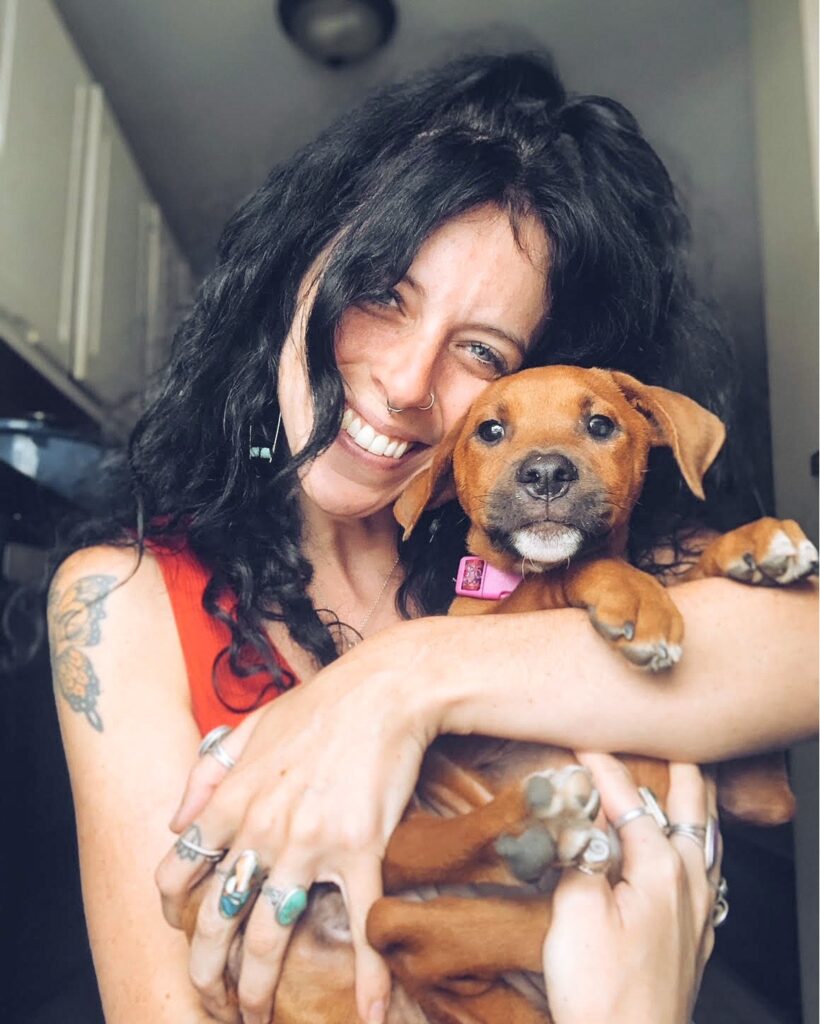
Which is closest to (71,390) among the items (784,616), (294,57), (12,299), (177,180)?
(12,299)

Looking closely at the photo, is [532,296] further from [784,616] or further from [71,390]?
[71,390]

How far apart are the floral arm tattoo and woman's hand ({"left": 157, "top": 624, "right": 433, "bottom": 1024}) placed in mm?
139

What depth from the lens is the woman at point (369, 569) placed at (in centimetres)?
57

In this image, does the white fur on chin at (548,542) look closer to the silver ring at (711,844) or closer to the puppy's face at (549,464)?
the puppy's face at (549,464)

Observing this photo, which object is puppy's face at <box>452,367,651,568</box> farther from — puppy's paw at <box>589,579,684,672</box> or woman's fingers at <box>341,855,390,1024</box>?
woman's fingers at <box>341,855,390,1024</box>

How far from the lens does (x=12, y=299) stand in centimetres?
121

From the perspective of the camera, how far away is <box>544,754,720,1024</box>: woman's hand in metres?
0.51

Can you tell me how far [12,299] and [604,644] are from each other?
3.35ft

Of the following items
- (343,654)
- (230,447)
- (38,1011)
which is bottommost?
(38,1011)

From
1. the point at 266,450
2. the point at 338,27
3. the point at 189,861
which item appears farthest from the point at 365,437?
the point at 338,27

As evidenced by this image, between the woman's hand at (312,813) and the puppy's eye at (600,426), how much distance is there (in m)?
0.20

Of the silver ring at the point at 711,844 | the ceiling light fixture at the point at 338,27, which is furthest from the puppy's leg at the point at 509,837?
the ceiling light fixture at the point at 338,27

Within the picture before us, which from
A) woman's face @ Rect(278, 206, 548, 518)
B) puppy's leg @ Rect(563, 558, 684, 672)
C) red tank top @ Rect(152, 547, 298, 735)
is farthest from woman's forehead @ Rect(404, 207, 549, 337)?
red tank top @ Rect(152, 547, 298, 735)

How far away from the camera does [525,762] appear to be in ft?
1.87
